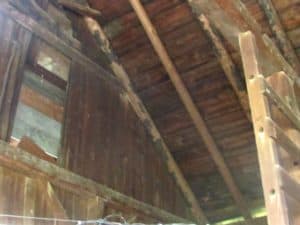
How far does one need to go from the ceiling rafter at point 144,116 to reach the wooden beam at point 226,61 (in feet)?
3.86

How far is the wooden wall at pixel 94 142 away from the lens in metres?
3.99

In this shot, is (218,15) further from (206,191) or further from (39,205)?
(206,191)

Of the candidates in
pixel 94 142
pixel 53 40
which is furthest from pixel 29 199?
pixel 53 40

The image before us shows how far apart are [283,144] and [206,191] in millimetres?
3807

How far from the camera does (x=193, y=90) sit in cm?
551

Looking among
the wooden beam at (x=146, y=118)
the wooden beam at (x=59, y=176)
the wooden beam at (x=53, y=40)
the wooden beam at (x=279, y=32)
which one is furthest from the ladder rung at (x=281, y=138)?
the wooden beam at (x=146, y=118)

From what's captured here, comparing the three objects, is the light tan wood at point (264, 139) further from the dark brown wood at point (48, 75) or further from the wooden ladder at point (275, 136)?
the dark brown wood at point (48, 75)

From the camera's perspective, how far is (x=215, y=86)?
17.7 feet

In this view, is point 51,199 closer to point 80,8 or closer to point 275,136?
point 80,8

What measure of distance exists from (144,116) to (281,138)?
346cm

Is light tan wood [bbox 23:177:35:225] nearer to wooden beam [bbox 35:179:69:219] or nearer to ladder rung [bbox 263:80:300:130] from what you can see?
wooden beam [bbox 35:179:69:219]

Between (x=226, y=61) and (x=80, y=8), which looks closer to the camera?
(x=226, y=61)

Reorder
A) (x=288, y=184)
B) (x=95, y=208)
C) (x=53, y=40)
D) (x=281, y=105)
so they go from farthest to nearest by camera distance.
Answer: (x=53, y=40) < (x=95, y=208) < (x=281, y=105) < (x=288, y=184)

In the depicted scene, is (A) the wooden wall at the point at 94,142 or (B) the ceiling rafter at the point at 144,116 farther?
(B) the ceiling rafter at the point at 144,116
